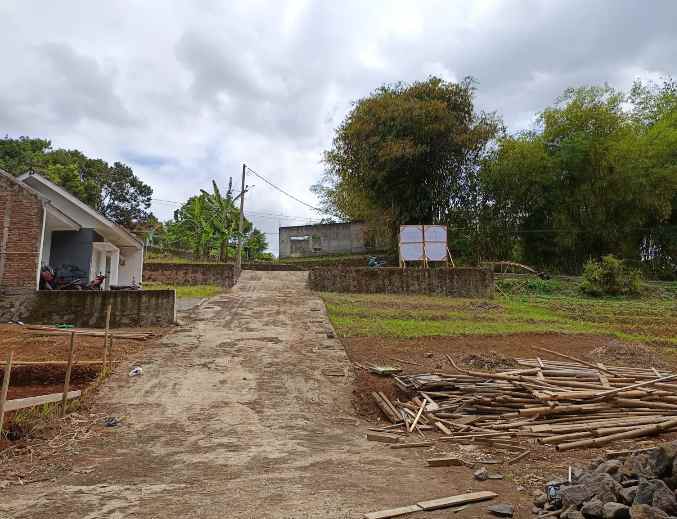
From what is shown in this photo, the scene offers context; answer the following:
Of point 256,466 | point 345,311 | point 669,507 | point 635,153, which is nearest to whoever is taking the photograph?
point 669,507

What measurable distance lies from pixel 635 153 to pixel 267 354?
19.5 metres

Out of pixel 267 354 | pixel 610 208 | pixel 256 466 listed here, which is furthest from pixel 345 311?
pixel 610 208

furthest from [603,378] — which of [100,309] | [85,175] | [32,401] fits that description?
[85,175]

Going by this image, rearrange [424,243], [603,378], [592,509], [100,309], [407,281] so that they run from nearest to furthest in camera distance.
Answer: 1. [592,509]
2. [603,378]
3. [100,309]
4. [407,281]
5. [424,243]

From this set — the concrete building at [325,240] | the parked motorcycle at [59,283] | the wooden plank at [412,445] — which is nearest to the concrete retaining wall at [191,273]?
the parked motorcycle at [59,283]

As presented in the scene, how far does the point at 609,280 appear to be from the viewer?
2027cm

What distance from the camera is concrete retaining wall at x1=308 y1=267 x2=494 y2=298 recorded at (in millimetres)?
19125

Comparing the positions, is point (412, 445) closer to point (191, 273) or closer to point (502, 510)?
point (502, 510)

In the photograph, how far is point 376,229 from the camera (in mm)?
27391

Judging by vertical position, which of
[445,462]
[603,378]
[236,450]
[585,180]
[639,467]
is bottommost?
[236,450]

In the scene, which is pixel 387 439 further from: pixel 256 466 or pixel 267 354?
pixel 267 354

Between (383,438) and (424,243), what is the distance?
1557 centimetres

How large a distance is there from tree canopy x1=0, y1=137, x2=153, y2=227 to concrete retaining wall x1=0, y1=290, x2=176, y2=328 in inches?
651

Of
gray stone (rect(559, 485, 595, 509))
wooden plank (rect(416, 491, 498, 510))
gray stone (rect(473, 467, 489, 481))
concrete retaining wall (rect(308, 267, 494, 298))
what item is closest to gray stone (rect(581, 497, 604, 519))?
gray stone (rect(559, 485, 595, 509))
